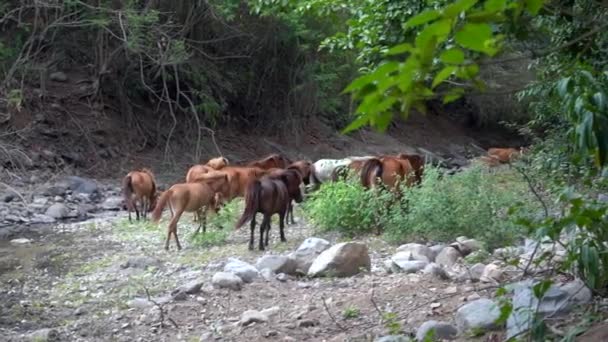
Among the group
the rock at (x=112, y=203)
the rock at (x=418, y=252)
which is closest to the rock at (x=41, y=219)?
the rock at (x=112, y=203)

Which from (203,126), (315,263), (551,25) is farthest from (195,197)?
(203,126)

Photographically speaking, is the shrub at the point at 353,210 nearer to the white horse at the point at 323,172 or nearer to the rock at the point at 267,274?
the rock at the point at 267,274

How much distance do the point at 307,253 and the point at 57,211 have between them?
7.49 meters

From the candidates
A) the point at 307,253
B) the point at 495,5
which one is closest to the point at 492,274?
the point at 307,253

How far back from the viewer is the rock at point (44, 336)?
7.18m

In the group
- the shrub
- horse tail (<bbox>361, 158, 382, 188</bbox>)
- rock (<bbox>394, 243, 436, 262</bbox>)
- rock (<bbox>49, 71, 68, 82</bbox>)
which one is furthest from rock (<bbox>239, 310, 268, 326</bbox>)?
rock (<bbox>49, 71, 68, 82</bbox>)

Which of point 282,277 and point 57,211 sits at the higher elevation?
point 282,277

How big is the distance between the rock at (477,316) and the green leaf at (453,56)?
317cm

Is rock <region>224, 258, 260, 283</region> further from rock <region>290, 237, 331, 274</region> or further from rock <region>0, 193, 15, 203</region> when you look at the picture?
rock <region>0, 193, 15, 203</region>

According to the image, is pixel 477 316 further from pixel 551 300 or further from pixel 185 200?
pixel 185 200

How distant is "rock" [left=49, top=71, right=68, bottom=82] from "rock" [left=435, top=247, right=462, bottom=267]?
1441 cm

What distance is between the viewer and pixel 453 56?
2.19 metres

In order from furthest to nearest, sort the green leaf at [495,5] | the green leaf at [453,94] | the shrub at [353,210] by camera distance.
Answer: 1. the shrub at [353,210]
2. the green leaf at [453,94]
3. the green leaf at [495,5]

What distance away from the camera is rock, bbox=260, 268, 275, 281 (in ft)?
27.9
